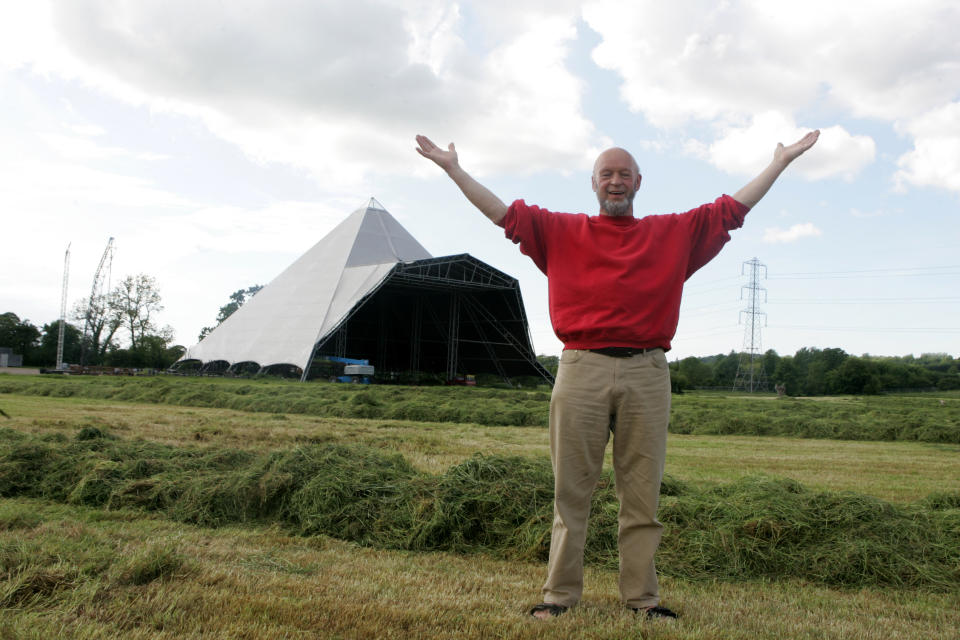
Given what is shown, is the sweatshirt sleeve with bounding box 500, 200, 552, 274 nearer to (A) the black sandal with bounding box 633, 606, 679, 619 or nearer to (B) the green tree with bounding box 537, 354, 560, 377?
(A) the black sandal with bounding box 633, 606, 679, 619

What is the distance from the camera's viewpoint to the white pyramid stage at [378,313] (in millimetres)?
32312

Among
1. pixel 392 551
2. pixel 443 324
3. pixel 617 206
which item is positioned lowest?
pixel 392 551

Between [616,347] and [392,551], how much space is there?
1959 millimetres

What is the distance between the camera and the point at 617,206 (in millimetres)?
3074

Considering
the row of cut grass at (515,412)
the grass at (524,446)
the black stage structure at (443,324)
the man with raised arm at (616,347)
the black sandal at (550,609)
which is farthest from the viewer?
the black stage structure at (443,324)

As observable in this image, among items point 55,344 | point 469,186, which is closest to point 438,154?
point 469,186

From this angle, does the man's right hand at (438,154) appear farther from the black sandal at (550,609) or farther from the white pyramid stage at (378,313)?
the white pyramid stage at (378,313)

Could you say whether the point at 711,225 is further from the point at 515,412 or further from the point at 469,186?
the point at 515,412

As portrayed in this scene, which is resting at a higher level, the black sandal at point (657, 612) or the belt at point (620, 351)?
the belt at point (620, 351)

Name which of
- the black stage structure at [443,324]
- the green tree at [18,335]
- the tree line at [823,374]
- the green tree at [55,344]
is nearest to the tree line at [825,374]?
the tree line at [823,374]

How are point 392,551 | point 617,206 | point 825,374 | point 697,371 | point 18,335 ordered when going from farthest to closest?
point 18,335, point 697,371, point 825,374, point 392,551, point 617,206

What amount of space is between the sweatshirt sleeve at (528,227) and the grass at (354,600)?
1578 mm

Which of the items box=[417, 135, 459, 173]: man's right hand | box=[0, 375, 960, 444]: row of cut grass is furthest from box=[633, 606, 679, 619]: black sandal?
box=[0, 375, 960, 444]: row of cut grass

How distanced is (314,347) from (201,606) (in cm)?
2861
